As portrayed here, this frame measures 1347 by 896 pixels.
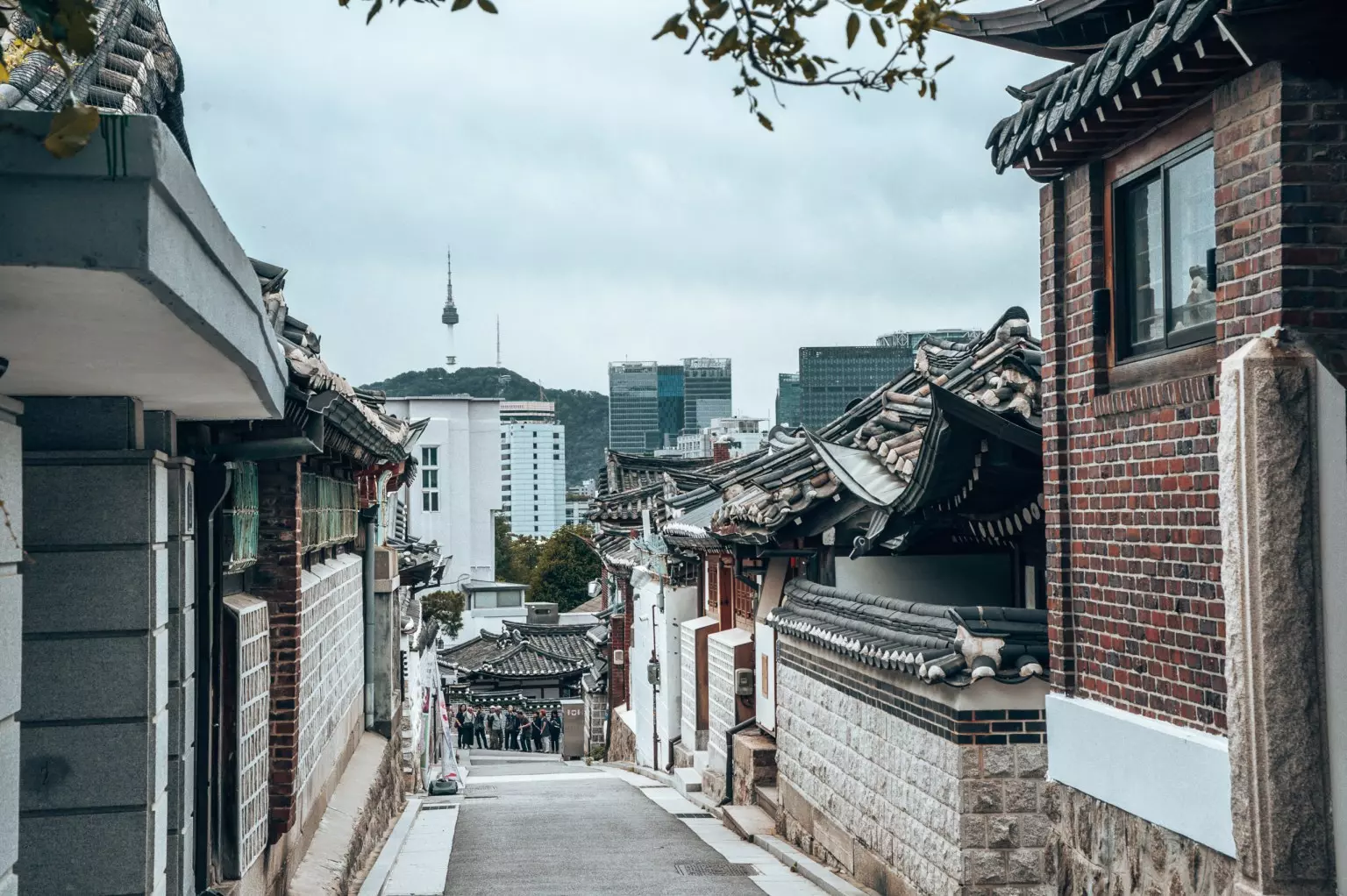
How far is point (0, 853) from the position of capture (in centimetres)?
429

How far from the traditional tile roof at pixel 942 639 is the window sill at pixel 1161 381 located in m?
2.73

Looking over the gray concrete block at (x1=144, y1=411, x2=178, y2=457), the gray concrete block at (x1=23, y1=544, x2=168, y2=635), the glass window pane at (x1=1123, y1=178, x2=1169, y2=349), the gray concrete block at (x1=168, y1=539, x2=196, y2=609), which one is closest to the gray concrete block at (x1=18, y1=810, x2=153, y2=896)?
the gray concrete block at (x1=23, y1=544, x2=168, y2=635)

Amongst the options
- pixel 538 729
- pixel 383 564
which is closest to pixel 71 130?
pixel 383 564

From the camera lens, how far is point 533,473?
176 metres

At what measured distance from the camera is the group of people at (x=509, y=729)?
50125 mm

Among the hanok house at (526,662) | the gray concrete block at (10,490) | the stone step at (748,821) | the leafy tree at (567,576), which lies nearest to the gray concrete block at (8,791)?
the gray concrete block at (10,490)

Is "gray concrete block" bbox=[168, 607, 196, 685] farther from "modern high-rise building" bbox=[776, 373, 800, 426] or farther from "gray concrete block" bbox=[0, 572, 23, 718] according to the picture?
"modern high-rise building" bbox=[776, 373, 800, 426]

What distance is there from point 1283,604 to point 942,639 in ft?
17.3

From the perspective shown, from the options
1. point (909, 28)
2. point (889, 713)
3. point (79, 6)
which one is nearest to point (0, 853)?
point (79, 6)

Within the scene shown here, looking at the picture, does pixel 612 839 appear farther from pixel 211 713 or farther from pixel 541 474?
pixel 541 474

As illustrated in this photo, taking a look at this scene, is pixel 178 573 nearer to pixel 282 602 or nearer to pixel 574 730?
pixel 282 602

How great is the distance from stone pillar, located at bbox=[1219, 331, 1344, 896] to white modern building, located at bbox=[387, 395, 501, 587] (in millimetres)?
77479

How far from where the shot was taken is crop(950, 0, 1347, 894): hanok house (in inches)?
217

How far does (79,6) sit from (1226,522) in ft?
15.1
